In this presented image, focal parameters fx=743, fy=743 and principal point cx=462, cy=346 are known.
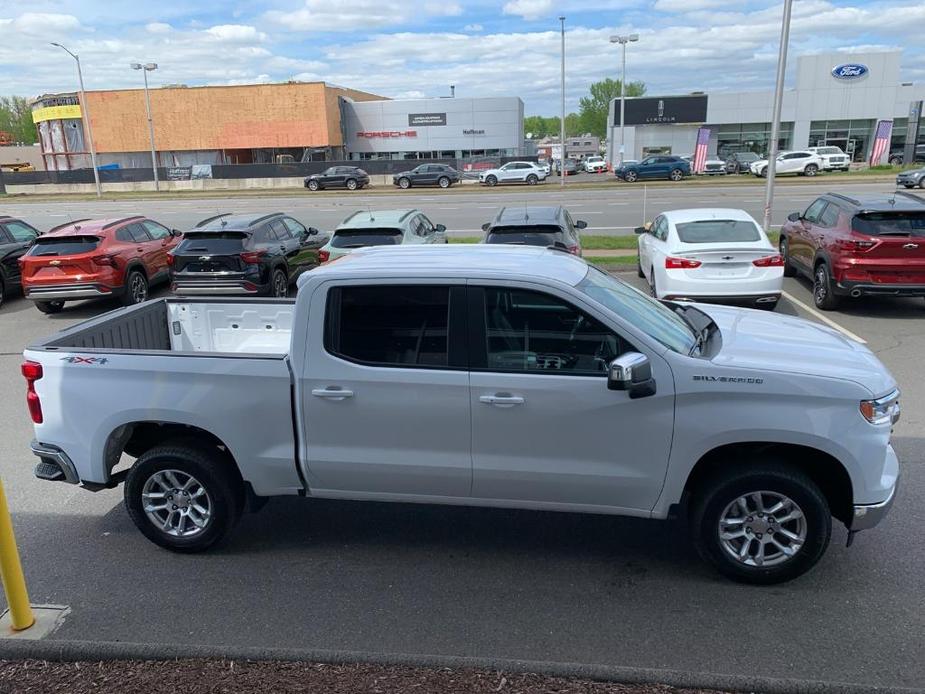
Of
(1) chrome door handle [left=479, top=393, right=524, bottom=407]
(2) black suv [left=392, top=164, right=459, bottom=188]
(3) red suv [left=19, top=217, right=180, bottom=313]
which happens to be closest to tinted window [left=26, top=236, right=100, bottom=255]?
(3) red suv [left=19, top=217, right=180, bottom=313]

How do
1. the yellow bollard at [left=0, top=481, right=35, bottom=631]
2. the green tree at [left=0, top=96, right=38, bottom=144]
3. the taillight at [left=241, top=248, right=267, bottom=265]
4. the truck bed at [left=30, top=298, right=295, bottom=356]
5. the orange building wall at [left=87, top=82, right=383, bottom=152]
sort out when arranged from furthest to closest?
the green tree at [left=0, top=96, right=38, bottom=144] → the orange building wall at [left=87, top=82, right=383, bottom=152] → the taillight at [left=241, top=248, right=267, bottom=265] → the truck bed at [left=30, top=298, right=295, bottom=356] → the yellow bollard at [left=0, top=481, right=35, bottom=631]

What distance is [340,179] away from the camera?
4538 centimetres

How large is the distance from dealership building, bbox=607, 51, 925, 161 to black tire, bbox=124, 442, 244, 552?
61.6m

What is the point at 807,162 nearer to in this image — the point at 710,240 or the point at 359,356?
the point at 710,240

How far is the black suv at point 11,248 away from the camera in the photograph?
1425 centimetres

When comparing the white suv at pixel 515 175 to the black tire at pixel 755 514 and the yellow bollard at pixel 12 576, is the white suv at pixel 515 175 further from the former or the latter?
the yellow bollard at pixel 12 576

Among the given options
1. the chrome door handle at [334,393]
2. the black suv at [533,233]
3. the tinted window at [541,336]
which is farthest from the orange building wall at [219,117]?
the tinted window at [541,336]

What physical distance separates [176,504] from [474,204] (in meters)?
28.5

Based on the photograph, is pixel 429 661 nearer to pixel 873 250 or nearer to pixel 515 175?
pixel 873 250

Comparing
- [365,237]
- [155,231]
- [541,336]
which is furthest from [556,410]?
[155,231]

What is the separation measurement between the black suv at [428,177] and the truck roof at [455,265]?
41264mm

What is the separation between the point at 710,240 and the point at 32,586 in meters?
9.57

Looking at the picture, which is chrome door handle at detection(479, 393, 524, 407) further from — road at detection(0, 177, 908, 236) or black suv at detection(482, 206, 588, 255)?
road at detection(0, 177, 908, 236)

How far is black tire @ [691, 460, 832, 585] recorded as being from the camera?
4027 millimetres
